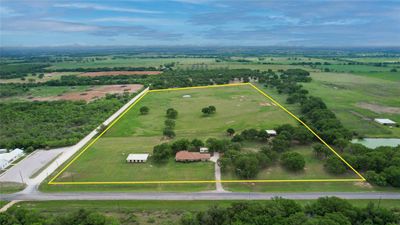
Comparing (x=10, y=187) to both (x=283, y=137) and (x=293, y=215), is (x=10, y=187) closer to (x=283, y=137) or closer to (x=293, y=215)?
(x=293, y=215)

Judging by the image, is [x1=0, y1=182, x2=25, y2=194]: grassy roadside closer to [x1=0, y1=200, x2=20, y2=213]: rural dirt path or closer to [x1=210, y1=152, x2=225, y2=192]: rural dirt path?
[x1=0, y1=200, x2=20, y2=213]: rural dirt path

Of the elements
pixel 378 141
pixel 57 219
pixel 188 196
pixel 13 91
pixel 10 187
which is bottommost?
pixel 10 187

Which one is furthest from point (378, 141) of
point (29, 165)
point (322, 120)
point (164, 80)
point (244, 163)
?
point (164, 80)

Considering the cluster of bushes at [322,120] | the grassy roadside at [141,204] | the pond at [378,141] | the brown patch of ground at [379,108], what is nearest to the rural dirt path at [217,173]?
the grassy roadside at [141,204]

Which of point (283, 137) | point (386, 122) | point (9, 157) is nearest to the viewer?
point (9, 157)

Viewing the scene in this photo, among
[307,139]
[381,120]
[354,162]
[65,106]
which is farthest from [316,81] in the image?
[65,106]

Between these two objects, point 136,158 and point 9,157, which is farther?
point 9,157

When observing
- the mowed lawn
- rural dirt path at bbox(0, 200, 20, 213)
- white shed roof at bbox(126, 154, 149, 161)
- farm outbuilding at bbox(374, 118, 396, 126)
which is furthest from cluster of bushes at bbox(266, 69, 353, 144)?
rural dirt path at bbox(0, 200, 20, 213)

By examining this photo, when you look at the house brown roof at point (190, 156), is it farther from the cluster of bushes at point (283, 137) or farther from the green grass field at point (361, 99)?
the green grass field at point (361, 99)
